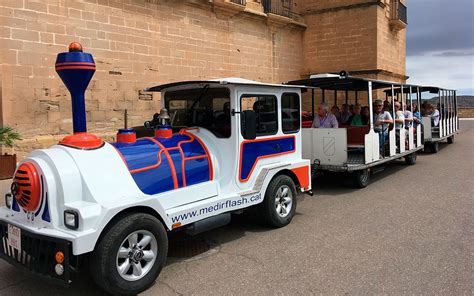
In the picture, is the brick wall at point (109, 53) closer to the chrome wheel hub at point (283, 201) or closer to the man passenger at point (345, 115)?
the man passenger at point (345, 115)

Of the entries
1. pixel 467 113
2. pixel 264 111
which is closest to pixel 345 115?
pixel 264 111

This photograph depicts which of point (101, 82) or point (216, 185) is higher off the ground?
point (101, 82)

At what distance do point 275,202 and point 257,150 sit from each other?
31.5 inches

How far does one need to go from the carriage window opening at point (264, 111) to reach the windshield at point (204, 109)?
0.30 meters

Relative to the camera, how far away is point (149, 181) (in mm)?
4090

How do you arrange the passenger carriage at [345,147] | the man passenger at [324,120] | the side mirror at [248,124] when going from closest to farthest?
the side mirror at [248,124] < the passenger carriage at [345,147] < the man passenger at [324,120]

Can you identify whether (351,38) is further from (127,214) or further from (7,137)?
(127,214)

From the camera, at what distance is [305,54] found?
2180cm

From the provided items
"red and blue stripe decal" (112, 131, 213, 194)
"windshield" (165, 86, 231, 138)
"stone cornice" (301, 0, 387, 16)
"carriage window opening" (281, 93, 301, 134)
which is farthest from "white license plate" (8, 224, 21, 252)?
"stone cornice" (301, 0, 387, 16)

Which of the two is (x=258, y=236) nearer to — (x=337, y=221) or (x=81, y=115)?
(x=337, y=221)

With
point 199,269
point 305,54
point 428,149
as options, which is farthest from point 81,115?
point 305,54

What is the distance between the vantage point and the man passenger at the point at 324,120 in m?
8.91

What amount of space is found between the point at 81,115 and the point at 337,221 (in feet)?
13.0

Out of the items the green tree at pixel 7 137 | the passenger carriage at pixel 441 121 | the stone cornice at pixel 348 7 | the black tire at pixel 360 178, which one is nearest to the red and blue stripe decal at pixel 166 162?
the black tire at pixel 360 178
